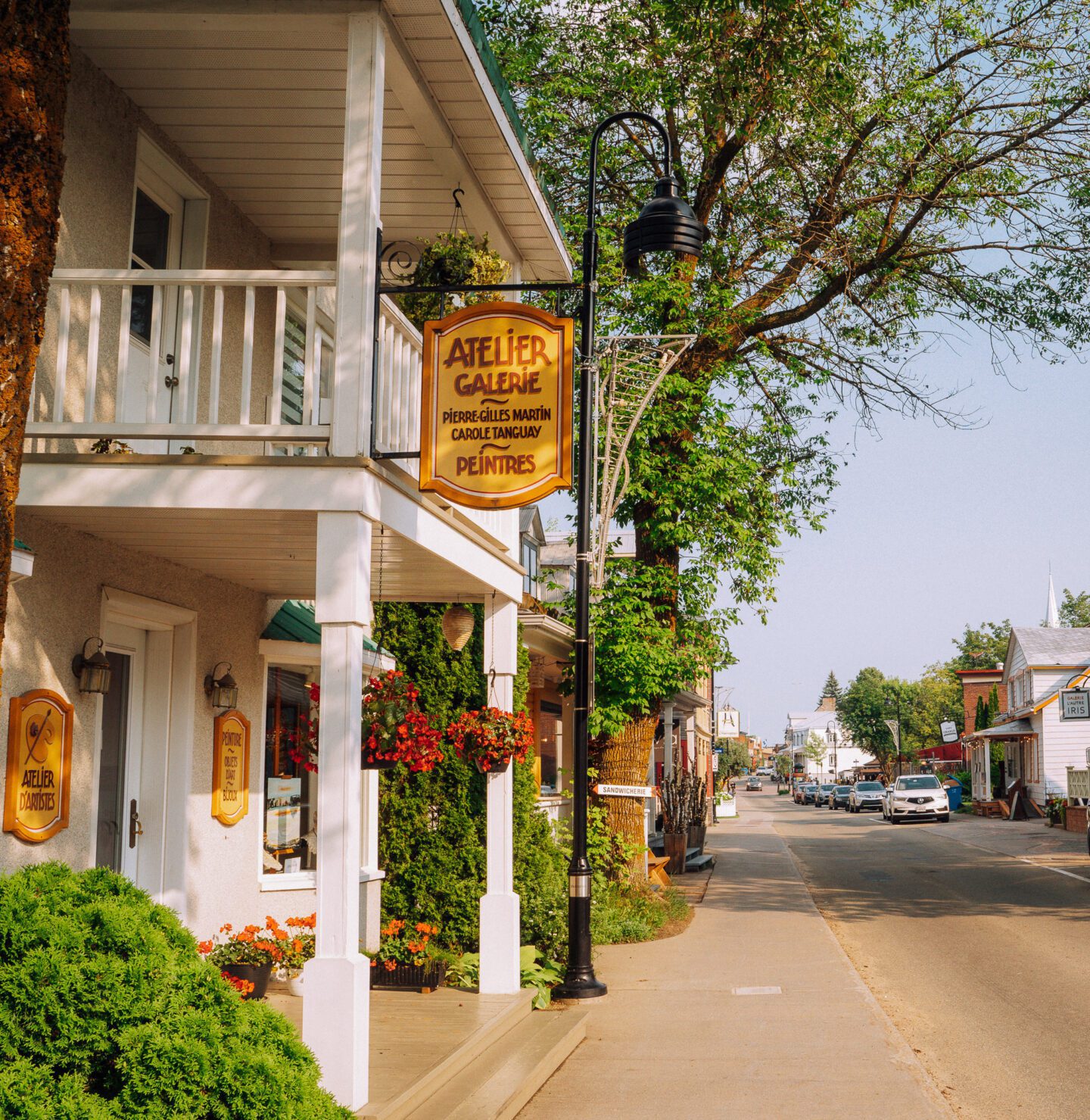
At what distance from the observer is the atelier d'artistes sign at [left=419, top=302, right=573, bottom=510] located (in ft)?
23.7

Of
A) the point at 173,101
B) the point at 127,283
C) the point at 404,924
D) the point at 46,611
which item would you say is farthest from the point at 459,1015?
the point at 173,101

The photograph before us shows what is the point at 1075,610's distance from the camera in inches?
3772

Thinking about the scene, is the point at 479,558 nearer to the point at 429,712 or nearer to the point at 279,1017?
the point at 429,712

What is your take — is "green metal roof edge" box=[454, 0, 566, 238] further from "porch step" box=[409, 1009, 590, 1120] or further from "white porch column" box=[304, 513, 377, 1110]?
"porch step" box=[409, 1009, 590, 1120]

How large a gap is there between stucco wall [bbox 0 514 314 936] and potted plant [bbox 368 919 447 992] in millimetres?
867

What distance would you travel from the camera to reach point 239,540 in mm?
7777

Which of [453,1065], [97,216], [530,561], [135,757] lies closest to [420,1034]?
[453,1065]

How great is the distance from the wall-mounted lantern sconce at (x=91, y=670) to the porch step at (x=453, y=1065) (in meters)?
2.88

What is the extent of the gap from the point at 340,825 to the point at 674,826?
17.7 m

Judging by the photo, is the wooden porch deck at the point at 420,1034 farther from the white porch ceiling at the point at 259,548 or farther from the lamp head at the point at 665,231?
the lamp head at the point at 665,231

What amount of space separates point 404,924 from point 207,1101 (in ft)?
22.8

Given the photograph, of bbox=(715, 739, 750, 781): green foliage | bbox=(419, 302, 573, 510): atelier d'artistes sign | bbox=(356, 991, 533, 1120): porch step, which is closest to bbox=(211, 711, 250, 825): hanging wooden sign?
bbox=(356, 991, 533, 1120): porch step

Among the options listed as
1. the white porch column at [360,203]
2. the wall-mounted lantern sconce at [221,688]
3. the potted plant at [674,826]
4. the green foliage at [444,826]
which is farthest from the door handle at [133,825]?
the potted plant at [674,826]

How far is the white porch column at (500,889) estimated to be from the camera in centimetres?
971
